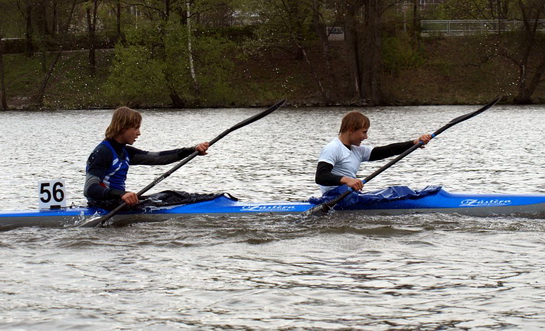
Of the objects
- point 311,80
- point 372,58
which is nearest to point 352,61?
point 372,58

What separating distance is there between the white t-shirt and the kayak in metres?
0.37

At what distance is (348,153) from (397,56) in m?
45.5

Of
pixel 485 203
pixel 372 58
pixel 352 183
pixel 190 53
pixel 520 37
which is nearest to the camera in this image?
pixel 352 183

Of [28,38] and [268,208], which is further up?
[28,38]

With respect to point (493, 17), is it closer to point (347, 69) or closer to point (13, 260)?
point (347, 69)

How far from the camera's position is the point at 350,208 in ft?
38.0

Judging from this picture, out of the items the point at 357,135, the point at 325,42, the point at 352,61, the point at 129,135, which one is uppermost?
the point at 325,42

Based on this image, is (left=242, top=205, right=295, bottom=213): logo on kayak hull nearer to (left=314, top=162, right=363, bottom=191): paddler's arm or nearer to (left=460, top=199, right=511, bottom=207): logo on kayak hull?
(left=314, top=162, right=363, bottom=191): paddler's arm

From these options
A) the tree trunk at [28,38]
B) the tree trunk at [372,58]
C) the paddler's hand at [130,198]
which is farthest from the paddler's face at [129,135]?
the tree trunk at [28,38]

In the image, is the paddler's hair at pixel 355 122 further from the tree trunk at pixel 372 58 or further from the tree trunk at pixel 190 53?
the tree trunk at pixel 190 53

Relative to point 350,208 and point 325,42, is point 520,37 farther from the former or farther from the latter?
point 350,208

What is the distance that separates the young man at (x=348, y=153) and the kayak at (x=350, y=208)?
0.41 m

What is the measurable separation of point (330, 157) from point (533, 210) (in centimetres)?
263

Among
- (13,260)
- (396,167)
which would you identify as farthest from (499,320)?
(396,167)
